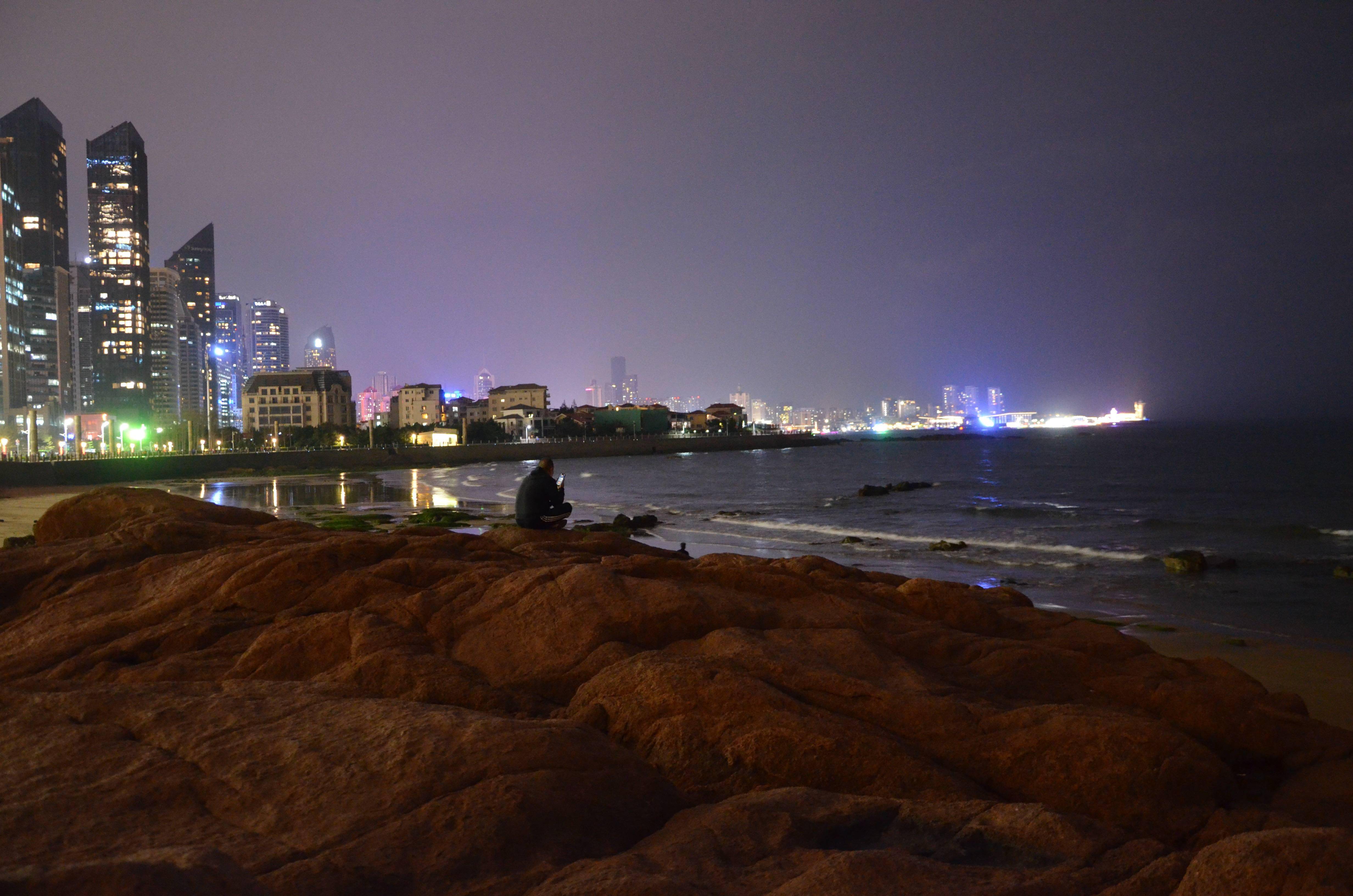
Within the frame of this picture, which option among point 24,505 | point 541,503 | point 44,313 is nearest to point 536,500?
point 541,503

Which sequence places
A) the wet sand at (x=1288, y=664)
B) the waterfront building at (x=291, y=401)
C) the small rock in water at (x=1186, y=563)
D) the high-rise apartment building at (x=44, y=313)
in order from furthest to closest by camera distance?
the waterfront building at (x=291, y=401) < the high-rise apartment building at (x=44, y=313) < the small rock in water at (x=1186, y=563) < the wet sand at (x=1288, y=664)

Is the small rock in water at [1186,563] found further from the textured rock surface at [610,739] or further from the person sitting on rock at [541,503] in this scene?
the person sitting on rock at [541,503]

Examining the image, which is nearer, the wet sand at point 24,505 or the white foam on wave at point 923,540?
the wet sand at point 24,505

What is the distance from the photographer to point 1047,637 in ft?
27.6

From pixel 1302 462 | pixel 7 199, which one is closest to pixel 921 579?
pixel 1302 462

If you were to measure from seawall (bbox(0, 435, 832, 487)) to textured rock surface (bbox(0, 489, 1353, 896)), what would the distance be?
212 feet

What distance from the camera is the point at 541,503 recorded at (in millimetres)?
Answer: 13156

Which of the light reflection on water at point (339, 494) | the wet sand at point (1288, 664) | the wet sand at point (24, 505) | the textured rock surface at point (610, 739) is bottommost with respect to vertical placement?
the wet sand at point (1288, 664)

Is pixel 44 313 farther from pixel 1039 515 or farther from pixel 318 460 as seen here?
pixel 1039 515

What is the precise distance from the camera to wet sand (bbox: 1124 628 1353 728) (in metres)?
9.67

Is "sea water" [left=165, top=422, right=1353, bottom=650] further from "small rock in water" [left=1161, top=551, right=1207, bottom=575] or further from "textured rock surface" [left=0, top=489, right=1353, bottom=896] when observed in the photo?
"textured rock surface" [left=0, top=489, right=1353, bottom=896]

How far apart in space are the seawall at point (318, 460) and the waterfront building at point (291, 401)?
143 ft

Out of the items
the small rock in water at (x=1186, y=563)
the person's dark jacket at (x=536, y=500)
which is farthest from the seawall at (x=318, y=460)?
the small rock in water at (x=1186, y=563)

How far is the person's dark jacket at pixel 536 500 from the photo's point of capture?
1304 cm
